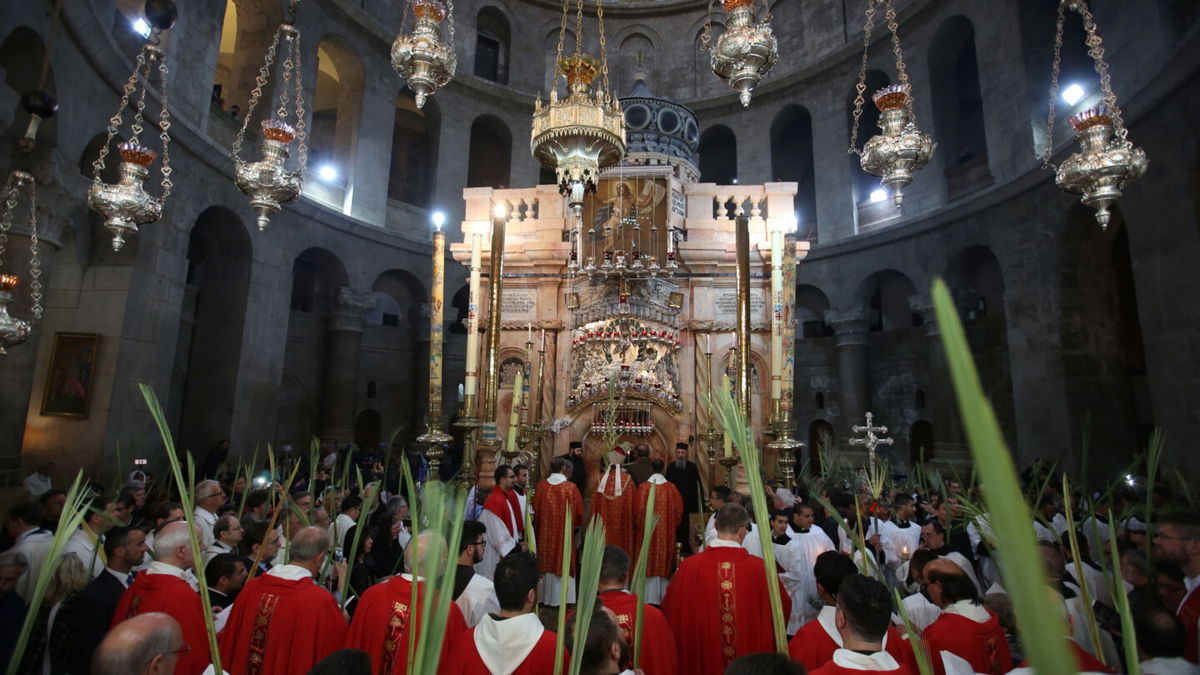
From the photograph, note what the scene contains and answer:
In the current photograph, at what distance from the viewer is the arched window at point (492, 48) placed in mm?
22359

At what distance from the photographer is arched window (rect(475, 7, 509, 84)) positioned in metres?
22.4

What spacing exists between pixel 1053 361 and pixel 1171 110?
5.10m

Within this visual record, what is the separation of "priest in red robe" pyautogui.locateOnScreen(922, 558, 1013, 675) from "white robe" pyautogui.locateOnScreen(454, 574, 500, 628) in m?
2.41

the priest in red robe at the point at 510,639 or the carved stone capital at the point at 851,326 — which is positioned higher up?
the carved stone capital at the point at 851,326

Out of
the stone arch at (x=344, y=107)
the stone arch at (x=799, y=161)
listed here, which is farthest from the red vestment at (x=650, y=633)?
the stone arch at (x=799, y=161)

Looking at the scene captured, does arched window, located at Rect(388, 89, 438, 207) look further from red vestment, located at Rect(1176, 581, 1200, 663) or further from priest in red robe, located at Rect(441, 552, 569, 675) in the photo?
red vestment, located at Rect(1176, 581, 1200, 663)

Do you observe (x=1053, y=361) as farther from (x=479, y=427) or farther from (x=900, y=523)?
(x=479, y=427)

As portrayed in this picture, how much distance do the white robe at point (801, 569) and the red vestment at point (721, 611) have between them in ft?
3.91

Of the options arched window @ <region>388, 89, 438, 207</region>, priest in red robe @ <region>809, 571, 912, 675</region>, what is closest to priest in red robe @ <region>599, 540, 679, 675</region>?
priest in red robe @ <region>809, 571, 912, 675</region>

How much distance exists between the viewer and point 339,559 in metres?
4.95

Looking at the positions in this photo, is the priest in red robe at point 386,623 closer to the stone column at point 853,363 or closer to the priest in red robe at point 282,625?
the priest in red robe at point 282,625

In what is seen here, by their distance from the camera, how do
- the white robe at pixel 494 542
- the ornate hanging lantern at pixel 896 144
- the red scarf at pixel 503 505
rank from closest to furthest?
the ornate hanging lantern at pixel 896 144 < the white robe at pixel 494 542 < the red scarf at pixel 503 505

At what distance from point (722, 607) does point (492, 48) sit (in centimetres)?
2268

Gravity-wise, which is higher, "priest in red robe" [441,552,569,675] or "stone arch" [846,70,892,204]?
"stone arch" [846,70,892,204]
